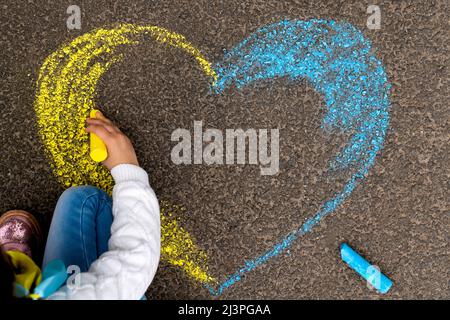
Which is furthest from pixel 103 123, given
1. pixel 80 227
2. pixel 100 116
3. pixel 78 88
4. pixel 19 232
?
pixel 19 232

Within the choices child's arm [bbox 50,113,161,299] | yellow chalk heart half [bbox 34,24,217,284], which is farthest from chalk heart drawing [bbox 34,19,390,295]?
child's arm [bbox 50,113,161,299]

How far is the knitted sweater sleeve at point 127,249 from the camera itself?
125 cm

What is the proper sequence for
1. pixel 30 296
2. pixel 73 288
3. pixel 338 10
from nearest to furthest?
1. pixel 30 296
2. pixel 73 288
3. pixel 338 10

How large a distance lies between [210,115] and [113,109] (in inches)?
13.6

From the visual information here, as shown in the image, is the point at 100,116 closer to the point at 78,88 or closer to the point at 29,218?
the point at 78,88

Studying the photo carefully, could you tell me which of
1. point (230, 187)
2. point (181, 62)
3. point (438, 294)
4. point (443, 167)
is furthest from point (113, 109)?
point (438, 294)

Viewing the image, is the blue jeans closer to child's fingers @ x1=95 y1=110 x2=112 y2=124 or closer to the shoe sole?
the shoe sole

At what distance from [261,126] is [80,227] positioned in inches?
27.6

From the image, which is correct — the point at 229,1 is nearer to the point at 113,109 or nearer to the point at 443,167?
the point at 113,109

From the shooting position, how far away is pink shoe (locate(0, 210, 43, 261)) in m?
1.61

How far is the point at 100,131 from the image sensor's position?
1610 millimetres

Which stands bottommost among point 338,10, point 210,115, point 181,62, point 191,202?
point 191,202

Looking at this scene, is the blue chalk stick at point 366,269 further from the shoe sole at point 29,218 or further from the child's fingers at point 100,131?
the shoe sole at point 29,218

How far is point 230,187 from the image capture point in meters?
1.68
